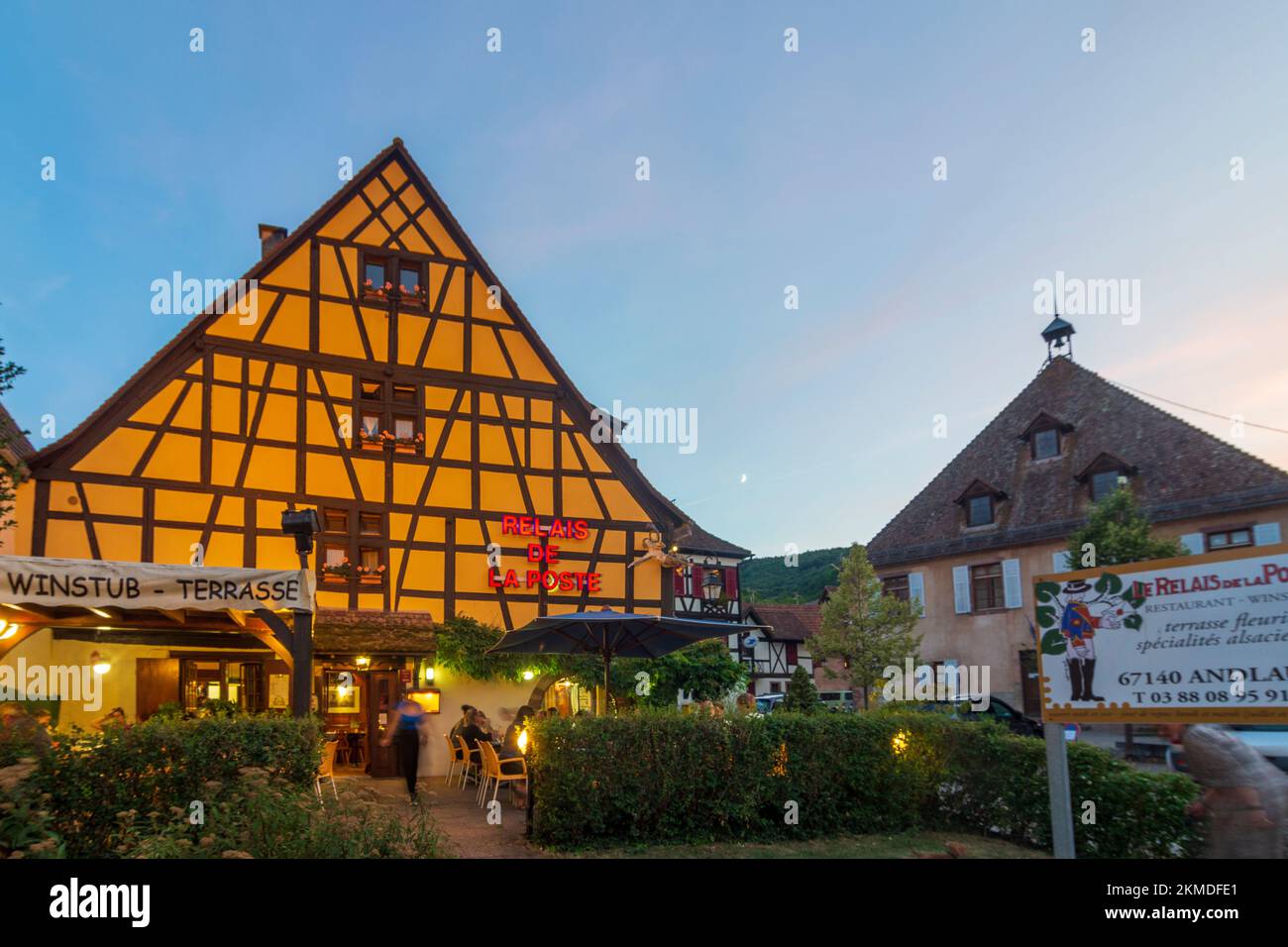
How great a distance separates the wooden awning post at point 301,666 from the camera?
1034cm

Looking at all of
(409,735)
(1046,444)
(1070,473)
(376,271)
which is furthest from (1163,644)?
(1046,444)

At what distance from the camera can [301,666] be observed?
10547 mm

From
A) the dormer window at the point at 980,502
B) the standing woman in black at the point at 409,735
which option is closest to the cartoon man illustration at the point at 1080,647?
the standing woman in black at the point at 409,735

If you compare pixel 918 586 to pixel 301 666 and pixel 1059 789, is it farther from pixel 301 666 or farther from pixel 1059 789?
pixel 1059 789

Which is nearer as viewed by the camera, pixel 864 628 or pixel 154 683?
pixel 154 683

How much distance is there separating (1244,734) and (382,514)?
48.9 ft

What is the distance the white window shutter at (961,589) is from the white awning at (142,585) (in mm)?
23843

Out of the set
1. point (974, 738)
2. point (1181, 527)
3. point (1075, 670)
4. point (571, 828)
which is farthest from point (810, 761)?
point (1181, 527)

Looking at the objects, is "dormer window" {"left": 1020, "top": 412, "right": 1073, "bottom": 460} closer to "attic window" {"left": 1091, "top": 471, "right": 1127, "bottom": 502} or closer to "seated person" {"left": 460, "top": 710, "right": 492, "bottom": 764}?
"attic window" {"left": 1091, "top": 471, "right": 1127, "bottom": 502}

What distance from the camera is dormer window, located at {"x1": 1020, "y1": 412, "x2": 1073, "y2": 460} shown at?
2989 cm

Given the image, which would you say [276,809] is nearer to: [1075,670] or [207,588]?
[207,588]

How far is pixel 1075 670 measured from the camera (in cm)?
661

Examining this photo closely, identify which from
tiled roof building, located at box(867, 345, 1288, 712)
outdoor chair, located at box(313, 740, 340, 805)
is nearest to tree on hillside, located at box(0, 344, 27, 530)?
outdoor chair, located at box(313, 740, 340, 805)

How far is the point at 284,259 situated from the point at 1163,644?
17.9m
